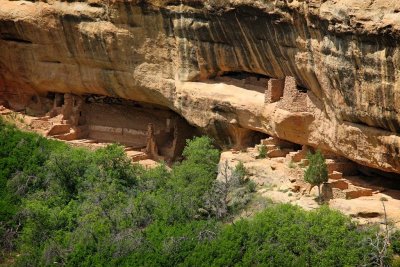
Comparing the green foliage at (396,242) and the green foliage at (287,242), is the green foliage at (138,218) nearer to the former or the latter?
the green foliage at (287,242)

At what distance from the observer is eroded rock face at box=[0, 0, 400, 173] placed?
19.0 m

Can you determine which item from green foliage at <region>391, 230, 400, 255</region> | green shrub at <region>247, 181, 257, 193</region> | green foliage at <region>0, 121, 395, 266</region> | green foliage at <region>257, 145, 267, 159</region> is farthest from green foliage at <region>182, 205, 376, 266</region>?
green foliage at <region>257, 145, 267, 159</region>

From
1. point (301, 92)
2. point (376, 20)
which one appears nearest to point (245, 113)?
point (301, 92)

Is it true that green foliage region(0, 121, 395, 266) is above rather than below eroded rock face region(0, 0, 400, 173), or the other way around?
below

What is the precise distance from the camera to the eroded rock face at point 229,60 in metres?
19.0

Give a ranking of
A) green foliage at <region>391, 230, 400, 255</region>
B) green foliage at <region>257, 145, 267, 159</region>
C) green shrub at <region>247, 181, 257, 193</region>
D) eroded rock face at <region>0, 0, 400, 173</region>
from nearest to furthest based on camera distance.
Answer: green foliage at <region>391, 230, 400, 255</region>, eroded rock face at <region>0, 0, 400, 173</region>, green shrub at <region>247, 181, 257, 193</region>, green foliage at <region>257, 145, 267, 159</region>

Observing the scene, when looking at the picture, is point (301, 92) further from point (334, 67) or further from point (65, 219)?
point (65, 219)

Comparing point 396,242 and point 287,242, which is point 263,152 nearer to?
point 287,242

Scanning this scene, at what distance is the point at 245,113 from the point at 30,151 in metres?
5.41

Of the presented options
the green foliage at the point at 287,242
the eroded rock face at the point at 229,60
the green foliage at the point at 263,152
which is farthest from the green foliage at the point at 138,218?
the eroded rock face at the point at 229,60

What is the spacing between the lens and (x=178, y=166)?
77.9 ft

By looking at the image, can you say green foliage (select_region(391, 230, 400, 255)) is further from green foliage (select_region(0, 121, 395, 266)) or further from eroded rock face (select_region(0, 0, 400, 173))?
eroded rock face (select_region(0, 0, 400, 173))

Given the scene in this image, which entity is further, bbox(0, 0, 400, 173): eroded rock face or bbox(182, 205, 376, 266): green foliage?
bbox(0, 0, 400, 173): eroded rock face

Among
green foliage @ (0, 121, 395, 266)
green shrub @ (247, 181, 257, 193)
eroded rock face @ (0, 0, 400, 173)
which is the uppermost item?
eroded rock face @ (0, 0, 400, 173)
